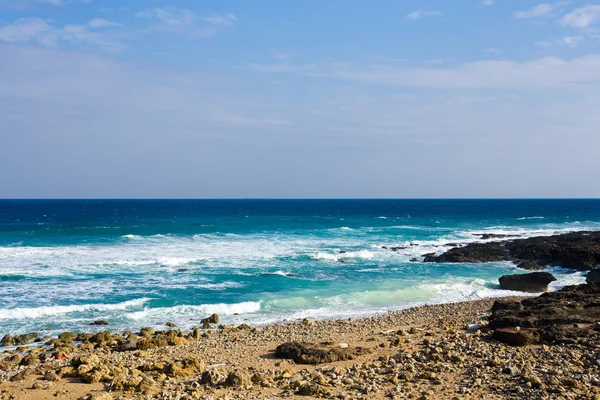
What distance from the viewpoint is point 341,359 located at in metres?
10.7

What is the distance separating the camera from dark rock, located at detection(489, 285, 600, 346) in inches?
436

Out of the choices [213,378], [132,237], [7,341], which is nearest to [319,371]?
[213,378]

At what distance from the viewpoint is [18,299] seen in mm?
19734

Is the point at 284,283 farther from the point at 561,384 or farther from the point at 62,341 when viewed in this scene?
the point at 561,384

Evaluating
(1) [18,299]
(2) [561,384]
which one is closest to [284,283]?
(1) [18,299]

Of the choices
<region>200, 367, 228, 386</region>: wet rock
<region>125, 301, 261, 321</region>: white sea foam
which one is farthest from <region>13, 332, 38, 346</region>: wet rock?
<region>200, 367, 228, 386</region>: wet rock

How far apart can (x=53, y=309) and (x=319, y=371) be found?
1202 centimetres

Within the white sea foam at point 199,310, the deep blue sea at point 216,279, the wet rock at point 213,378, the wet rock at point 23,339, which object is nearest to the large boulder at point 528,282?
the deep blue sea at point 216,279

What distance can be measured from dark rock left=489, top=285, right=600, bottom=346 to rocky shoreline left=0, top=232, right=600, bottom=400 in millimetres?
25

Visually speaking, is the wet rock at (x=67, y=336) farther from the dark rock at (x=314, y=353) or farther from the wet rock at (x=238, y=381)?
the wet rock at (x=238, y=381)

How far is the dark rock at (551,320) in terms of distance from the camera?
11.1m

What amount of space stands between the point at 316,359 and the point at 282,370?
86 cm

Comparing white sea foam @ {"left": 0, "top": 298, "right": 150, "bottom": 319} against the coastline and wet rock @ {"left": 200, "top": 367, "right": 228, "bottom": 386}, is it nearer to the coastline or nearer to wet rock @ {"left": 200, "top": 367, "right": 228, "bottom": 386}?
the coastline

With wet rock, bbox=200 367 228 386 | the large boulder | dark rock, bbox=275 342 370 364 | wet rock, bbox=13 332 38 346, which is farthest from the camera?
the large boulder
